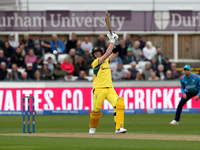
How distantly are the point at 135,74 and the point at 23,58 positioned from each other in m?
4.91

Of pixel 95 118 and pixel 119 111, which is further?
pixel 95 118

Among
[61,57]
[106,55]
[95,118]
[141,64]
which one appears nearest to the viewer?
[106,55]

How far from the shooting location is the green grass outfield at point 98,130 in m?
11.3

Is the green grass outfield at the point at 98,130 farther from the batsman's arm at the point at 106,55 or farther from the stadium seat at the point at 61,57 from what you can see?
the stadium seat at the point at 61,57

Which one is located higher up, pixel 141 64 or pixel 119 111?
pixel 141 64

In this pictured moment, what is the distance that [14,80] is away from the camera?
23266 millimetres

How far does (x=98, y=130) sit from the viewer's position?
618 inches

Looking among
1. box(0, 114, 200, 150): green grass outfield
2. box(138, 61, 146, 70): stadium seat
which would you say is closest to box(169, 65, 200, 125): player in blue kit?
box(0, 114, 200, 150): green grass outfield

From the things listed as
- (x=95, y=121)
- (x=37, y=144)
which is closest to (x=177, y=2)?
(x=95, y=121)

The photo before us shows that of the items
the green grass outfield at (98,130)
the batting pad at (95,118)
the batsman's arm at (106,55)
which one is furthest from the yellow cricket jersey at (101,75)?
the green grass outfield at (98,130)

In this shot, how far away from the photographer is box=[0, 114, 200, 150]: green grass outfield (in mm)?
11273

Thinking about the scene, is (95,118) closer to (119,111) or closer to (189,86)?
(119,111)

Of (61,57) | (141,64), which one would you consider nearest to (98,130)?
(141,64)

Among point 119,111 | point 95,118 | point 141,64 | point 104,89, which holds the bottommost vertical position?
point 95,118
